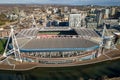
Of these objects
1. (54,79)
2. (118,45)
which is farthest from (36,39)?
(118,45)

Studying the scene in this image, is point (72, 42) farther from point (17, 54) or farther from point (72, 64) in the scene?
point (17, 54)

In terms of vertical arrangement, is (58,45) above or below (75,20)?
below

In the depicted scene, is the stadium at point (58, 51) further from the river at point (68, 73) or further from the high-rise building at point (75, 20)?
the high-rise building at point (75, 20)

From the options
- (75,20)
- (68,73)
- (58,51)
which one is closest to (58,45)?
(58,51)

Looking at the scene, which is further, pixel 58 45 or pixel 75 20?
pixel 75 20

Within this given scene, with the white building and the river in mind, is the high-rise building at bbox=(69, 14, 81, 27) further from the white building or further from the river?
the river

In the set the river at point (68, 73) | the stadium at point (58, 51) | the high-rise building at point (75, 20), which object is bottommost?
the river at point (68, 73)

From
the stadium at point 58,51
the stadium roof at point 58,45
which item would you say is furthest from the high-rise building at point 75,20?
the stadium at point 58,51

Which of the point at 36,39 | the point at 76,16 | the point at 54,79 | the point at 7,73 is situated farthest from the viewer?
the point at 76,16

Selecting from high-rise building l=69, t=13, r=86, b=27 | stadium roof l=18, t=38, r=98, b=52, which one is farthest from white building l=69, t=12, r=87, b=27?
stadium roof l=18, t=38, r=98, b=52

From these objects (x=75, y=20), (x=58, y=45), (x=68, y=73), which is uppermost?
(x=75, y=20)

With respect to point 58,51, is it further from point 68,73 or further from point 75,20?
point 75,20
